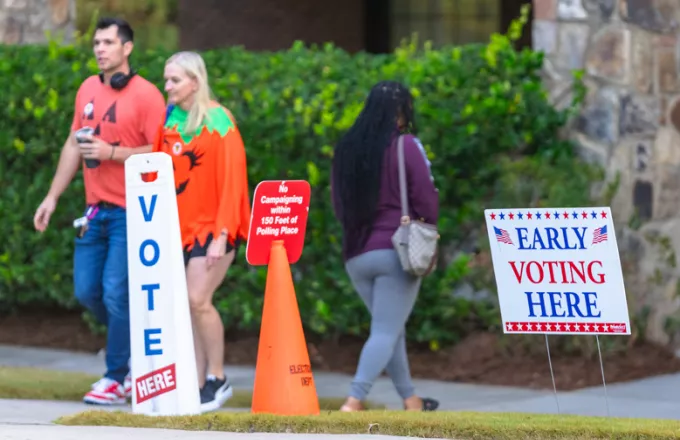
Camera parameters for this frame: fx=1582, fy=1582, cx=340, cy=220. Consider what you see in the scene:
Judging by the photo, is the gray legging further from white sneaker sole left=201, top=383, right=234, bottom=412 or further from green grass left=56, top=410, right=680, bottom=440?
white sneaker sole left=201, top=383, right=234, bottom=412

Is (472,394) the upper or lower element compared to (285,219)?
lower

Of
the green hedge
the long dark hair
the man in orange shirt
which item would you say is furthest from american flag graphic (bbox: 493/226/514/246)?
the man in orange shirt

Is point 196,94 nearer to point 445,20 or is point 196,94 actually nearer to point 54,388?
point 54,388

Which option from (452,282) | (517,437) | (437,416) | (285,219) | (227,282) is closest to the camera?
(517,437)

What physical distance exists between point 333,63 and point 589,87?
1672 millimetres

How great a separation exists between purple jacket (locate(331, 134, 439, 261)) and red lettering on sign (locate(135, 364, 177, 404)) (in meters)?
1.28

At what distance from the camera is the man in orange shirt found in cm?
869

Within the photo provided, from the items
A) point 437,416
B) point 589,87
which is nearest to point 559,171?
point 589,87

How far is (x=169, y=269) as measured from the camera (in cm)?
758

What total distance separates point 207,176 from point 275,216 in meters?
0.66

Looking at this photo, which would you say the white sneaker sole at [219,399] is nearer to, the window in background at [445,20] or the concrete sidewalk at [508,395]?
the concrete sidewalk at [508,395]

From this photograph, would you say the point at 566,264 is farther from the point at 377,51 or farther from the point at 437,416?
the point at 377,51

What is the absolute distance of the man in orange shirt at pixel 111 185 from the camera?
8688mm

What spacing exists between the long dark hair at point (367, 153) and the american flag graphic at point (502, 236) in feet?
2.31
